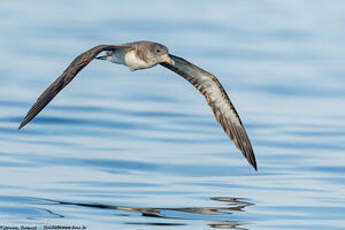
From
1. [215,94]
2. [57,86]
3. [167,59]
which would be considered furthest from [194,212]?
[215,94]

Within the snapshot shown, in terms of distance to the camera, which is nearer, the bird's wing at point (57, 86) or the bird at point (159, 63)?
the bird's wing at point (57, 86)

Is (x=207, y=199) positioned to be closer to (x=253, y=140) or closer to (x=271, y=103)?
(x=253, y=140)

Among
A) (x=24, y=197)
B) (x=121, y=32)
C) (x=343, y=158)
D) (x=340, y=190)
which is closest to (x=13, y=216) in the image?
(x=24, y=197)

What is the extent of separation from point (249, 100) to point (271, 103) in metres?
0.52

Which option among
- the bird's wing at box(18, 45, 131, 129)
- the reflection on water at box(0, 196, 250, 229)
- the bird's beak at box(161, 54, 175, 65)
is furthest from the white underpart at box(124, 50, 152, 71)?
the reflection on water at box(0, 196, 250, 229)

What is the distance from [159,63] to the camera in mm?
16078

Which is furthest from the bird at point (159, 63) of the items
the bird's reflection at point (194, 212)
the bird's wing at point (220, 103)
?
the bird's reflection at point (194, 212)

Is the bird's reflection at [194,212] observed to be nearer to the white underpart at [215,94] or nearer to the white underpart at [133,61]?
the white underpart at [215,94]

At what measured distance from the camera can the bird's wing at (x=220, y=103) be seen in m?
16.4

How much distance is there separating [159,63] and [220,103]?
1189 mm

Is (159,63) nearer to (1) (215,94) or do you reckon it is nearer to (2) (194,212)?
(1) (215,94)

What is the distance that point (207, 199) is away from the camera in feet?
49.9

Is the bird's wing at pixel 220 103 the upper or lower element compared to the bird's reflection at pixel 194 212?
upper

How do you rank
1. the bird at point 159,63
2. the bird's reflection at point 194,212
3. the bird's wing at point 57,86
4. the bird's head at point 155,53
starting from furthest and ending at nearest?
the bird's head at point 155,53 → the bird's reflection at point 194,212 → the bird at point 159,63 → the bird's wing at point 57,86
